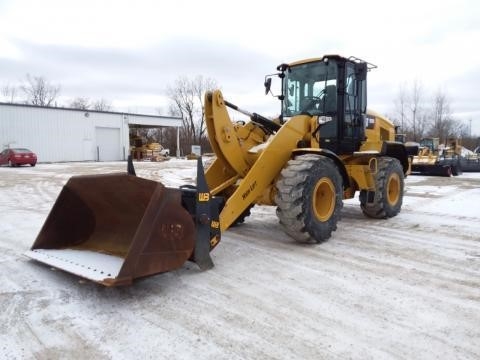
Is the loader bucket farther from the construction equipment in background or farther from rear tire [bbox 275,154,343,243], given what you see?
the construction equipment in background

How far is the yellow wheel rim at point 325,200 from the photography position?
555 centimetres

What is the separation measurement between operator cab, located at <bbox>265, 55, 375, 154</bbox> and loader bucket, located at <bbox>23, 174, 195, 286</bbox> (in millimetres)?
2862

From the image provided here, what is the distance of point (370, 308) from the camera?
3479 millimetres

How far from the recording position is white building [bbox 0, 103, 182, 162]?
2953 cm

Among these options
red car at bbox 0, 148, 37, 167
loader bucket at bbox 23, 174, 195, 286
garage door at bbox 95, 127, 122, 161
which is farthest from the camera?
garage door at bbox 95, 127, 122, 161

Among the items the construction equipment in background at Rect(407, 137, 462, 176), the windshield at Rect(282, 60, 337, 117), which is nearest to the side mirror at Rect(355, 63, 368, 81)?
the windshield at Rect(282, 60, 337, 117)

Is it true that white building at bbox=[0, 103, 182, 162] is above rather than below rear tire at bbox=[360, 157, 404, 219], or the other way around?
above

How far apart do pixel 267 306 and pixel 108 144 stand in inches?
1333

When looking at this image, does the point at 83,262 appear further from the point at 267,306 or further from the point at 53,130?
the point at 53,130

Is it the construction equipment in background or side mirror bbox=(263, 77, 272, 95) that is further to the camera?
the construction equipment in background

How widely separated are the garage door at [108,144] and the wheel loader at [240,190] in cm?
3027

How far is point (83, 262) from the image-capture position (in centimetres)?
410

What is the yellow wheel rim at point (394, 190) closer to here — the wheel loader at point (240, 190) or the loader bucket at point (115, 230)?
the wheel loader at point (240, 190)

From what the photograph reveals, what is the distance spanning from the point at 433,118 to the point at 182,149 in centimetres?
2758
